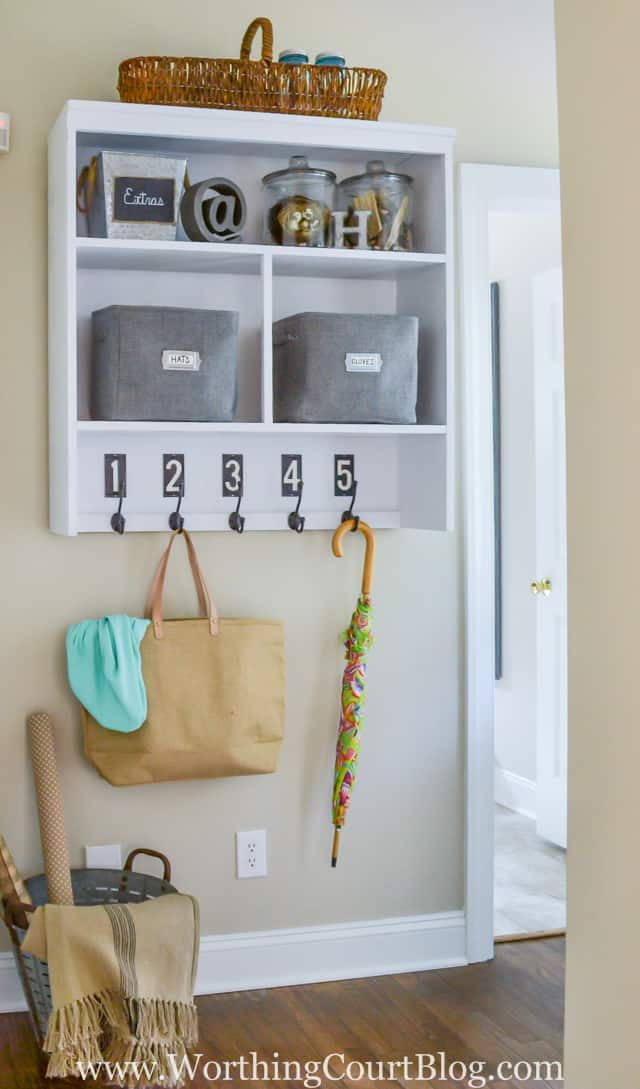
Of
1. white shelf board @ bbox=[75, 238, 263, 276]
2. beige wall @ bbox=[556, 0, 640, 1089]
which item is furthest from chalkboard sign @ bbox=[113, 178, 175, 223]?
beige wall @ bbox=[556, 0, 640, 1089]

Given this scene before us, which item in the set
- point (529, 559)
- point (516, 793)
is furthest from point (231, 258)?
point (516, 793)

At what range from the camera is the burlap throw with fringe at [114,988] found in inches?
90.2

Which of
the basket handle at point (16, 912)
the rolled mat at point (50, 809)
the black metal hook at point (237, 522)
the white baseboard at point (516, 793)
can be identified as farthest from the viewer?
the white baseboard at point (516, 793)

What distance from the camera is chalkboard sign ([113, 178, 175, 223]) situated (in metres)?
2.51

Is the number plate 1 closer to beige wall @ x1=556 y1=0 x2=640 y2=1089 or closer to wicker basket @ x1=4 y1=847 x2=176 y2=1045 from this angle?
wicker basket @ x1=4 y1=847 x2=176 y2=1045

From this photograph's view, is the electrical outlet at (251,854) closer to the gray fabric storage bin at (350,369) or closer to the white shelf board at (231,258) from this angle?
the gray fabric storage bin at (350,369)

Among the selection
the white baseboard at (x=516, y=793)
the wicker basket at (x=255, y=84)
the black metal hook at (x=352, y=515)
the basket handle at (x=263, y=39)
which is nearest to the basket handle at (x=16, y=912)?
the black metal hook at (x=352, y=515)

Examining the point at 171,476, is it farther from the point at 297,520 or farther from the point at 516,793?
the point at 516,793

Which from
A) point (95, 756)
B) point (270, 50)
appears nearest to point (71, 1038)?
point (95, 756)

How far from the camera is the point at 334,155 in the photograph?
2.79 metres

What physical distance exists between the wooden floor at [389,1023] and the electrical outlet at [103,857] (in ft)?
1.25

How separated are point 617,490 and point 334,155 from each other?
1.82m

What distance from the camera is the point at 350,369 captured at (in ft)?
8.63

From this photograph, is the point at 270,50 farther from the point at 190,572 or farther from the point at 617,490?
the point at 617,490
